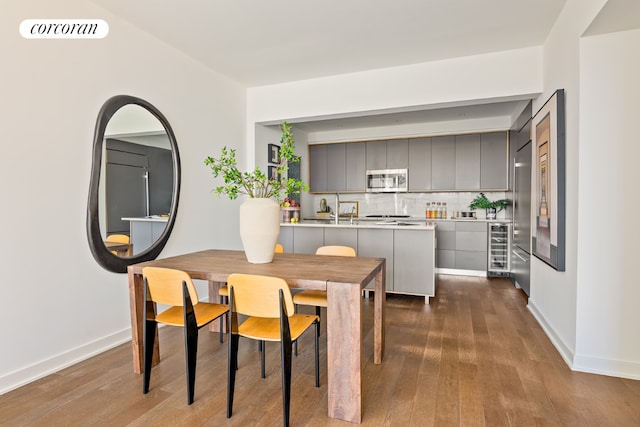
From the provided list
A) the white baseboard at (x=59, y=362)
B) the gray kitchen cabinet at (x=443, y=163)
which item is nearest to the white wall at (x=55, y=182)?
the white baseboard at (x=59, y=362)

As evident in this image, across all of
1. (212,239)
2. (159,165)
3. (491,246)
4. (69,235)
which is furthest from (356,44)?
(491,246)

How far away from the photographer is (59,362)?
2.45 metres

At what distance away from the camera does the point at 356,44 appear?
11.2 ft

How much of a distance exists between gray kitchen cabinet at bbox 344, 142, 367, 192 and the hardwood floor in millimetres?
3873

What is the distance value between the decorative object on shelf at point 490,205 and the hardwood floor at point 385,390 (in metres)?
3.12

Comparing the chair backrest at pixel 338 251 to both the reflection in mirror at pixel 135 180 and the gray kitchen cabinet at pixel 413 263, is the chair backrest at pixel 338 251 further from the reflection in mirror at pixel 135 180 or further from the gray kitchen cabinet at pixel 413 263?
the reflection in mirror at pixel 135 180

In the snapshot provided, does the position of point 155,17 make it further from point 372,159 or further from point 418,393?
point 372,159

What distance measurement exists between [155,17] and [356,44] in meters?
1.82

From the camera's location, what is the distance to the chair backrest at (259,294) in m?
1.77

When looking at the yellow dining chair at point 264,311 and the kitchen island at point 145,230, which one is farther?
the kitchen island at point 145,230

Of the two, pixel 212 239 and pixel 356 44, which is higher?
pixel 356 44

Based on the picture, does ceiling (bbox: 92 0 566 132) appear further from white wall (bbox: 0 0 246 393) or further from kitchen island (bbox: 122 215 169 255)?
kitchen island (bbox: 122 215 169 255)

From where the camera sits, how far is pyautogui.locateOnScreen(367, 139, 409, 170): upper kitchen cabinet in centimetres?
628

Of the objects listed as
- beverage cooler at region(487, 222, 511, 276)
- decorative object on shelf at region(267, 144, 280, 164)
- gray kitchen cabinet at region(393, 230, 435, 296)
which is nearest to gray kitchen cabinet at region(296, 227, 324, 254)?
gray kitchen cabinet at region(393, 230, 435, 296)
